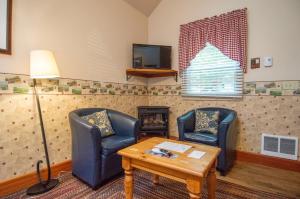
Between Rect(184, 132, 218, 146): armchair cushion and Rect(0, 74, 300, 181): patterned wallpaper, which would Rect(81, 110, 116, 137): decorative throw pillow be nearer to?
Rect(0, 74, 300, 181): patterned wallpaper

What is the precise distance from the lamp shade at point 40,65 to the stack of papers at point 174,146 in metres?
1.38

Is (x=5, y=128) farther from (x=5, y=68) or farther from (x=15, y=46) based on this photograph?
(x=15, y=46)

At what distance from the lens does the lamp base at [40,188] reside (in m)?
1.87

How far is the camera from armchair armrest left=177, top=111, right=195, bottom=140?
104 inches

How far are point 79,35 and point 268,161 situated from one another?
331 cm

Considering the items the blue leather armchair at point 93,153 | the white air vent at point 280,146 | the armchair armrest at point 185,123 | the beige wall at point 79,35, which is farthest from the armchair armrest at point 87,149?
the white air vent at point 280,146

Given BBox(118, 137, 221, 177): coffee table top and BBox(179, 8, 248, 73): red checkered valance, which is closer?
BBox(118, 137, 221, 177): coffee table top

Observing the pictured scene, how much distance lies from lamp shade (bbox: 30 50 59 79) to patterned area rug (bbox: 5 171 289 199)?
1235 millimetres

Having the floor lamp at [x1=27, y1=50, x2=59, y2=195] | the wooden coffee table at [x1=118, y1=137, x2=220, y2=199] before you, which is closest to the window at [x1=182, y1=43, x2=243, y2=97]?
the wooden coffee table at [x1=118, y1=137, x2=220, y2=199]

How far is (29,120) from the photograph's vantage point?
2049 mm

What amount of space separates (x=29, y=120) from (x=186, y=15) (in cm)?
308

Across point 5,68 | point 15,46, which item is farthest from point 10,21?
point 5,68

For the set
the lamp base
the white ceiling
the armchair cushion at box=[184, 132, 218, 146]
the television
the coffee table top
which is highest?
the white ceiling

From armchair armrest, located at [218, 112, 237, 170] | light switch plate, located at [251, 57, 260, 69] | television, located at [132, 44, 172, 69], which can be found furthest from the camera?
television, located at [132, 44, 172, 69]
